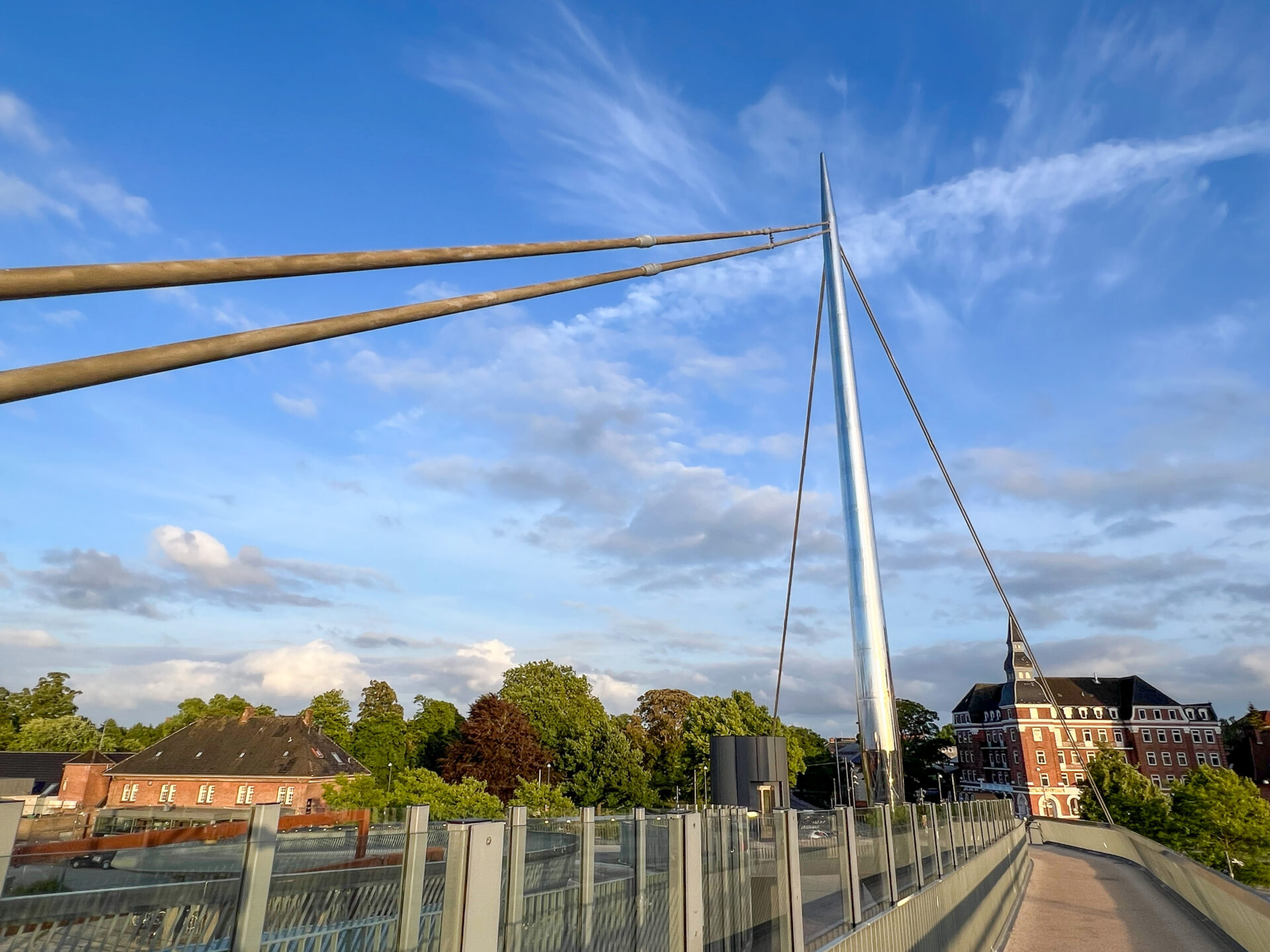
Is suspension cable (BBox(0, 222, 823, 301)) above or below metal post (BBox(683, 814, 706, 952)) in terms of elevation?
above

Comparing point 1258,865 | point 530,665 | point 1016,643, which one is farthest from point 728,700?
point 1016,643

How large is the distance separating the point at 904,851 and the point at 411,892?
35.4 feet

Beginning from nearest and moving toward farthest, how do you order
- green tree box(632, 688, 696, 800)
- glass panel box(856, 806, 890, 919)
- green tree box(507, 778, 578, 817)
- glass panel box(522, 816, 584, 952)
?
glass panel box(522, 816, 584, 952), glass panel box(856, 806, 890, 919), green tree box(507, 778, 578, 817), green tree box(632, 688, 696, 800)

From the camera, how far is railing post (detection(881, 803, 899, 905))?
35.8 ft

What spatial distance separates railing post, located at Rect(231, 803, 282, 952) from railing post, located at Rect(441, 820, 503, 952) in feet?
2.89

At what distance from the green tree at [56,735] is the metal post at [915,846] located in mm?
120382

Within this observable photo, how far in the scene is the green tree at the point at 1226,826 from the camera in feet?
194

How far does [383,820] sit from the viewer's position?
4.89 metres

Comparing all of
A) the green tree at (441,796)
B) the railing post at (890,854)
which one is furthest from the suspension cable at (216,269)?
the green tree at (441,796)

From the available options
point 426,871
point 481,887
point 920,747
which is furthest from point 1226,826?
point 426,871

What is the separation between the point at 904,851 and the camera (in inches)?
487

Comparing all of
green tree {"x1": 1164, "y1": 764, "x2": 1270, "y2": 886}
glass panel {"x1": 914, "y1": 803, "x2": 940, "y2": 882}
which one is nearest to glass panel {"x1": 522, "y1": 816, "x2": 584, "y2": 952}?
glass panel {"x1": 914, "y1": 803, "x2": 940, "y2": 882}

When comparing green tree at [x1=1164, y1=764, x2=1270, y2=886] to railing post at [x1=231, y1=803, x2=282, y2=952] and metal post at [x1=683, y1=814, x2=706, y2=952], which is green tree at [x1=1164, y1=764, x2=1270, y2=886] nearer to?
metal post at [x1=683, y1=814, x2=706, y2=952]

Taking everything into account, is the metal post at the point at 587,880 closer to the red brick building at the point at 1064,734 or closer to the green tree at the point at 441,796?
the green tree at the point at 441,796
